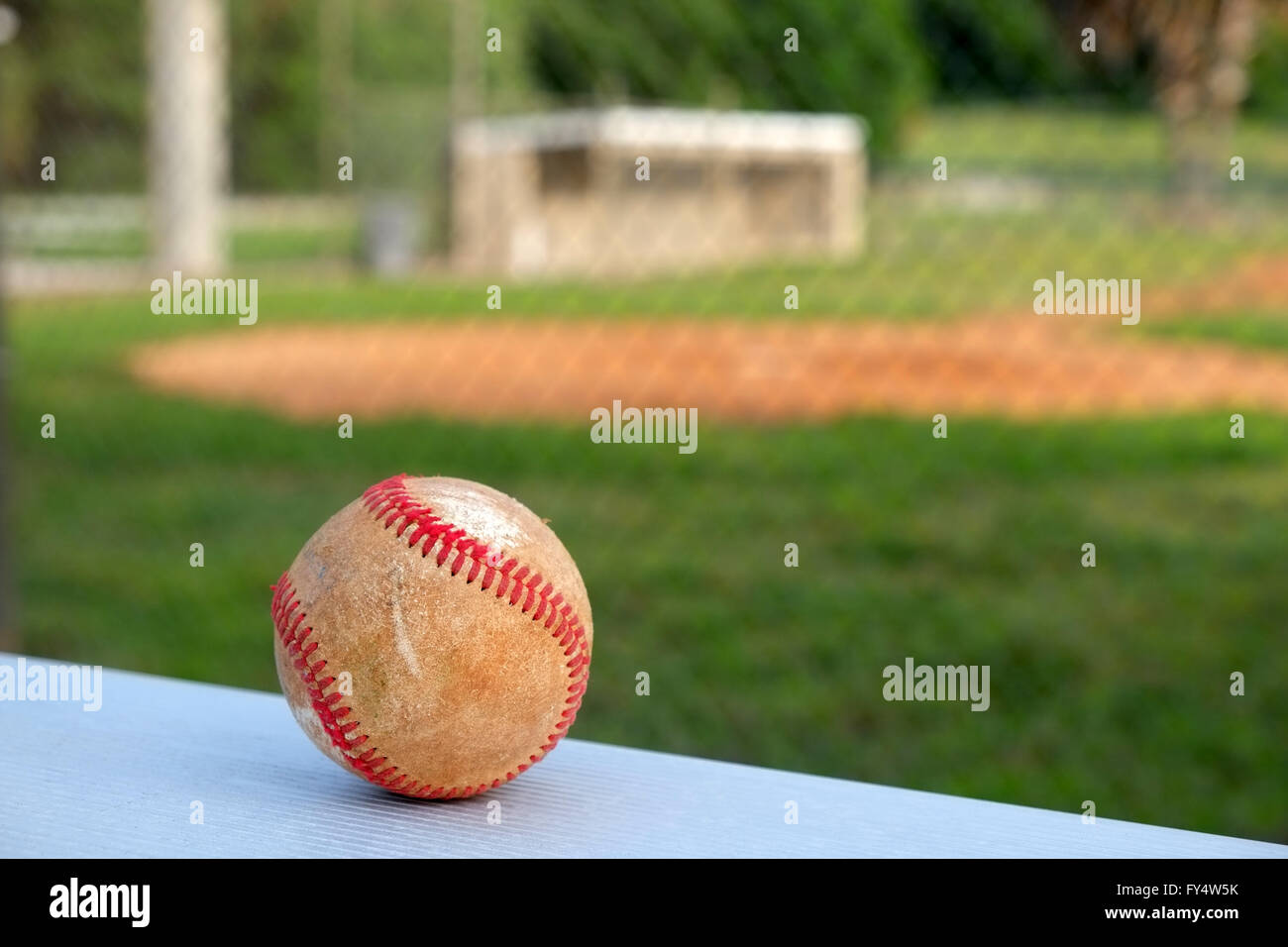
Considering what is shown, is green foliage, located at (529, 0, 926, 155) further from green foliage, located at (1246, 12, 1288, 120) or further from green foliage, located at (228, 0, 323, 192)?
green foliage, located at (228, 0, 323, 192)

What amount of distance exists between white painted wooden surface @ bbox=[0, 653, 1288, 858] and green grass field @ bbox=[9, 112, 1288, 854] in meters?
1.42

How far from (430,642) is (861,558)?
3.14m

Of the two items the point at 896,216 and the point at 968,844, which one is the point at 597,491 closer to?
the point at 896,216

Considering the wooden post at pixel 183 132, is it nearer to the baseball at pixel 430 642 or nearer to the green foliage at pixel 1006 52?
the green foliage at pixel 1006 52

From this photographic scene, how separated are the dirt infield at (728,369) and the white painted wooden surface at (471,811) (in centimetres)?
489

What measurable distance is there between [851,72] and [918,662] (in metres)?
6.86

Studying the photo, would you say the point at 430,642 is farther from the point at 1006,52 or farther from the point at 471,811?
the point at 1006,52

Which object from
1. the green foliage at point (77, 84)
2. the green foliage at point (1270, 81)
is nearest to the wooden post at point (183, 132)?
the green foliage at point (77, 84)

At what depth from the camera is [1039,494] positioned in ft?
16.2

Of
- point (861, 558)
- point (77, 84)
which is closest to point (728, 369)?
point (861, 558)

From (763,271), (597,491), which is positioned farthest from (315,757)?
(763,271)

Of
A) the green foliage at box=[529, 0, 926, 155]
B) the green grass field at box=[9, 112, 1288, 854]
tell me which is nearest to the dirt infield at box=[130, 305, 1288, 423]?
the green grass field at box=[9, 112, 1288, 854]

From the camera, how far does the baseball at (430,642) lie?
1229mm
